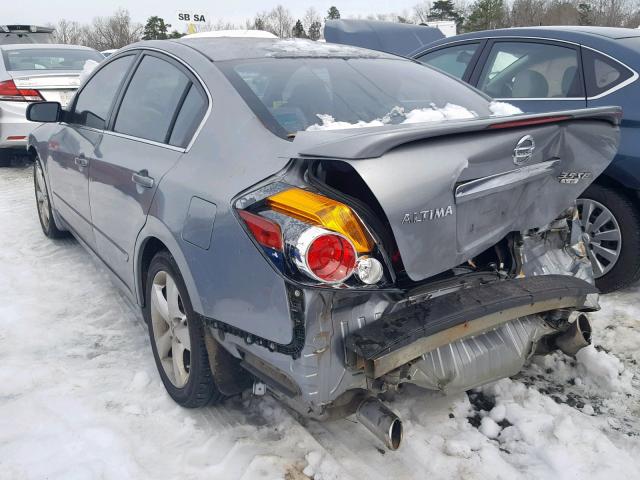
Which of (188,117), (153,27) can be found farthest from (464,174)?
(153,27)

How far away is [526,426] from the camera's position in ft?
7.98

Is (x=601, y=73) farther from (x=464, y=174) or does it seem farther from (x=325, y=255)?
(x=325, y=255)

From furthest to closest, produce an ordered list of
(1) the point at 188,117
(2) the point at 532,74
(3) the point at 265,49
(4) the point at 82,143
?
(2) the point at 532,74, (4) the point at 82,143, (3) the point at 265,49, (1) the point at 188,117

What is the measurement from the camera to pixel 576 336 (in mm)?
2594

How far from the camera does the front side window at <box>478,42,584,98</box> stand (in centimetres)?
398

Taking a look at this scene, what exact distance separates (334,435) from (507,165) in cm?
132

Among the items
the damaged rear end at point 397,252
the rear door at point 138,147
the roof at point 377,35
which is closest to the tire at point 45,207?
the rear door at point 138,147

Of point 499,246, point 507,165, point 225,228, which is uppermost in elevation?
point 507,165

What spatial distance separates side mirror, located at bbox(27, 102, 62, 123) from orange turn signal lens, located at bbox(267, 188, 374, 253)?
2.76m

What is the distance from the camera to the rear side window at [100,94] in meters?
3.54

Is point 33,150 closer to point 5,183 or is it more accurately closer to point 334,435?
point 5,183

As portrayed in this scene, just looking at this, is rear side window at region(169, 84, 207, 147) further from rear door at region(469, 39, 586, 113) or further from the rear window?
the rear window

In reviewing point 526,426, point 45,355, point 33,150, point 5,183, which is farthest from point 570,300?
point 5,183

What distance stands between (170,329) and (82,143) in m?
1.69
